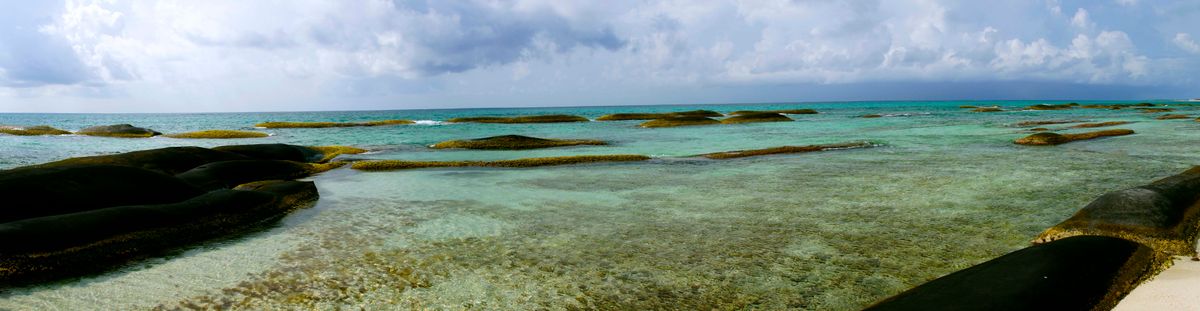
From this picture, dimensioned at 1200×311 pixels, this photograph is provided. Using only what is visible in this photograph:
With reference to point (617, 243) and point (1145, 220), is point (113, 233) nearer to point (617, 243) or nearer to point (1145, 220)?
point (617, 243)

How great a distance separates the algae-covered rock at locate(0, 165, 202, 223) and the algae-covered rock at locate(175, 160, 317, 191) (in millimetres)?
1432

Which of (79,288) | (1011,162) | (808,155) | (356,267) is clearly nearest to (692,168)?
(808,155)

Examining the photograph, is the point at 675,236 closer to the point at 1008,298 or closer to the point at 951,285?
the point at 951,285

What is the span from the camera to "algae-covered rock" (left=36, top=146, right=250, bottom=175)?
68.2 feet

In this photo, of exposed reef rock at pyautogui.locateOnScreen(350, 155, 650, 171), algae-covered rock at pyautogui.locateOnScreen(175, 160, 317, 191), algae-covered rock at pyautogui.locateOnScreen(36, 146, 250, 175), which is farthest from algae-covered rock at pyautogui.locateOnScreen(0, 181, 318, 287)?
exposed reef rock at pyautogui.locateOnScreen(350, 155, 650, 171)

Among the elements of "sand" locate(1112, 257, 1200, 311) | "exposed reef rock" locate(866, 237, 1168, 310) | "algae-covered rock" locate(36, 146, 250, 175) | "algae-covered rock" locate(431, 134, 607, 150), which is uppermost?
"algae-covered rock" locate(36, 146, 250, 175)

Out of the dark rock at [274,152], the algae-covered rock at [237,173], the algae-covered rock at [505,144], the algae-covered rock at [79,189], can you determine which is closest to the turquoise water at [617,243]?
the algae-covered rock at [237,173]

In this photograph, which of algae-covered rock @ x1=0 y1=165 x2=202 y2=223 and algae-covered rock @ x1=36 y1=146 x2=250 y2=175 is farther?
algae-covered rock @ x1=36 y1=146 x2=250 y2=175

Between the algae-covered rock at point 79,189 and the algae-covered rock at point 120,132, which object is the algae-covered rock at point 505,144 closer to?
the algae-covered rock at point 79,189

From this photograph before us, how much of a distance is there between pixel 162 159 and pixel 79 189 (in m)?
10.4

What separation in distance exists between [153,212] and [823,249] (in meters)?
12.7

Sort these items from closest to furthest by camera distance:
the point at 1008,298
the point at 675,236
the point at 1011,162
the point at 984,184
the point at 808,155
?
the point at 1008,298
the point at 675,236
the point at 984,184
the point at 1011,162
the point at 808,155

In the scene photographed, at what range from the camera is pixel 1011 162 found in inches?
936

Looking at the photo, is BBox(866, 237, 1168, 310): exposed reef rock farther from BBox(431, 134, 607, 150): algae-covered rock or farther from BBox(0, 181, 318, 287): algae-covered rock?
BBox(431, 134, 607, 150): algae-covered rock
